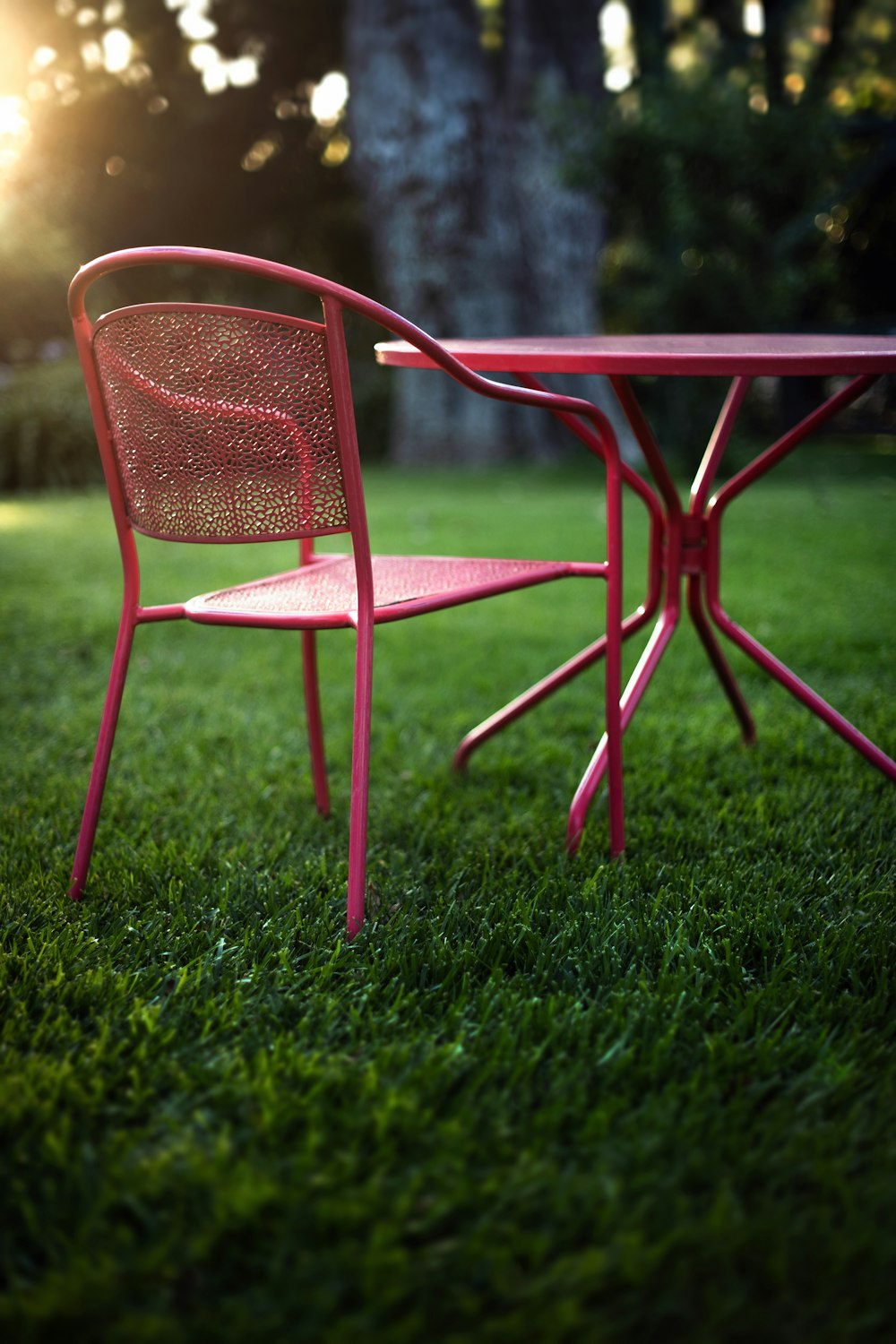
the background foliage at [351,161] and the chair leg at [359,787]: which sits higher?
the background foliage at [351,161]

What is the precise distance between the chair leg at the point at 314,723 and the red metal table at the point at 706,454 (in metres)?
0.37

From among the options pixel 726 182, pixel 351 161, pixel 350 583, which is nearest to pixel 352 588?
pixel 350 583

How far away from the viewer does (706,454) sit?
234 centimetres

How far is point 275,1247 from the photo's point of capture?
105 centimetres

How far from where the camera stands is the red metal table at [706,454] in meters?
1.78

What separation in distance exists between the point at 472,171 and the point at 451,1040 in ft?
35.5

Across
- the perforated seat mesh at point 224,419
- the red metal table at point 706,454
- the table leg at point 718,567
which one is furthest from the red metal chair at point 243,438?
the table leg at point 718,567

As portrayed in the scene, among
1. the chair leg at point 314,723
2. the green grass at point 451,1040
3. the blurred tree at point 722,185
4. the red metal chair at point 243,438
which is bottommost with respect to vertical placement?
the green grass at point 451,1040

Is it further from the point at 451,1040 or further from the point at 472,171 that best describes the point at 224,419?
the point at 472,171

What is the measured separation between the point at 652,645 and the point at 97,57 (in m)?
12.4

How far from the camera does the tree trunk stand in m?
10.7

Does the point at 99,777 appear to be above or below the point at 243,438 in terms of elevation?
below

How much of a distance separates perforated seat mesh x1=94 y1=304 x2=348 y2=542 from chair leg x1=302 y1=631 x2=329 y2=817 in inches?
22.2

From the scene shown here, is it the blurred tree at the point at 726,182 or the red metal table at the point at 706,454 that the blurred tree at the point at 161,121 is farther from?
the red metal table at the point at 706,454
